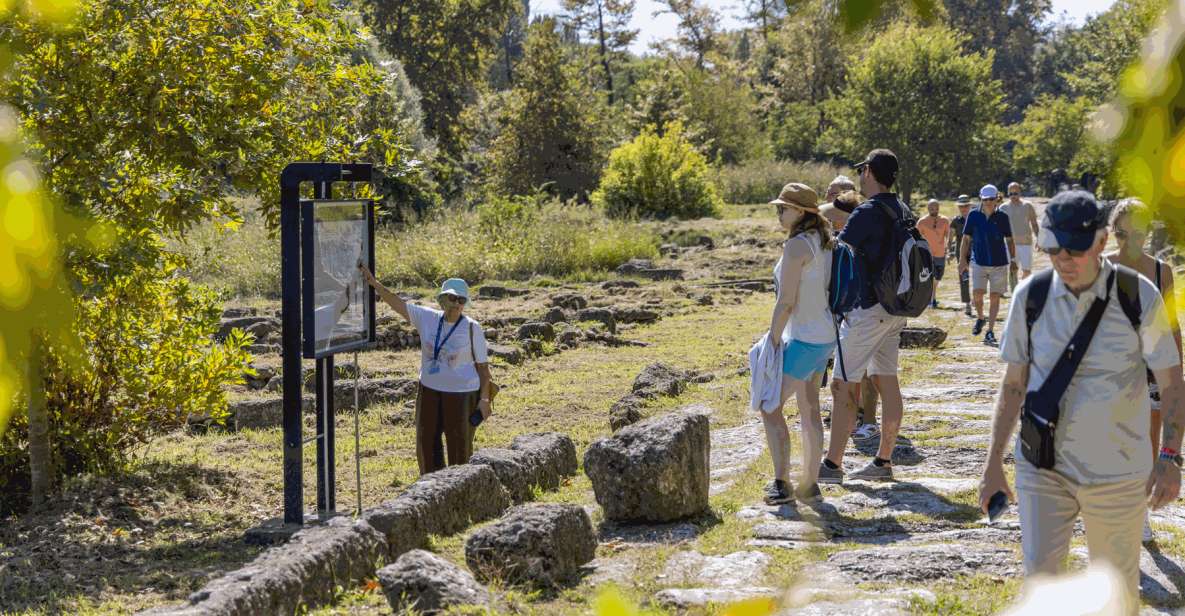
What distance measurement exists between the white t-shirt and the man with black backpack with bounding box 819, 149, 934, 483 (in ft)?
7.99

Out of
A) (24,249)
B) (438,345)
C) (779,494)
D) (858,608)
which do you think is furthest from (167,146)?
(24,249)

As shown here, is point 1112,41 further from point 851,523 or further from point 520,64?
point 520,64

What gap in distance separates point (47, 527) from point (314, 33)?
3.64 metres

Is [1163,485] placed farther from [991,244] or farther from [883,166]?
[991,244]

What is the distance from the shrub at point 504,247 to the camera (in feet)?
85.8

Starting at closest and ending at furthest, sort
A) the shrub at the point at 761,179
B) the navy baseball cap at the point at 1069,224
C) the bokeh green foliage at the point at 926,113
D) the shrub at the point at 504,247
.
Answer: the navy baseball cap at the point at 1069,224 → the shrub at the point at 504,247 → the bokeh green foliage at the point at 926,113 → the shrub at the point at 761,179

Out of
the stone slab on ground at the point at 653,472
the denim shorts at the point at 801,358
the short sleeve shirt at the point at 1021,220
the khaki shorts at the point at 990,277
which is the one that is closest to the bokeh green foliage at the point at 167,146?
the stone slab on ground at the point at 653,472

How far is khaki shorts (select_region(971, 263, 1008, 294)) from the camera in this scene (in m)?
14.6

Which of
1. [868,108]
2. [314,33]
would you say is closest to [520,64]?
[868,108]

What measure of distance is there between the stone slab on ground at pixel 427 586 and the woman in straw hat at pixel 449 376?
9.98 ft

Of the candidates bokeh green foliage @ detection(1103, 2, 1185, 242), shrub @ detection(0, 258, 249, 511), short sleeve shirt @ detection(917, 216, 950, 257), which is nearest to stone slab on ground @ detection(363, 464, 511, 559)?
shrub @ detection(0, 258, 249, 511)

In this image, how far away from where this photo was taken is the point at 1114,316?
4090 mm

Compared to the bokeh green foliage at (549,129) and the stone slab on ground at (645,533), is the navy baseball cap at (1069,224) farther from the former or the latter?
the bokeh green foliage at (549,129)

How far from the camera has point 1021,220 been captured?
15438 mm
